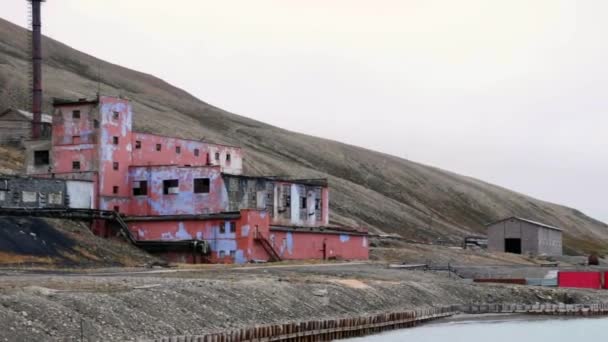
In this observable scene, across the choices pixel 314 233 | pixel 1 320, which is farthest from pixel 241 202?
pixel 1 320

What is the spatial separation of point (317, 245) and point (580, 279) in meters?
21.4

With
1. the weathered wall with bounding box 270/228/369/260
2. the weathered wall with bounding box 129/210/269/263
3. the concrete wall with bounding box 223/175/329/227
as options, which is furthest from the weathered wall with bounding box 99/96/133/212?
the weathered wall with bounding box 270/228/369/260

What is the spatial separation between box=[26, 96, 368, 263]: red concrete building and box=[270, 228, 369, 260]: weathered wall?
8 centimetres

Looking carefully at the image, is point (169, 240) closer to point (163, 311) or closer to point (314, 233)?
point (314, 233)

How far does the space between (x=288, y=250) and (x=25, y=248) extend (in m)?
23.6

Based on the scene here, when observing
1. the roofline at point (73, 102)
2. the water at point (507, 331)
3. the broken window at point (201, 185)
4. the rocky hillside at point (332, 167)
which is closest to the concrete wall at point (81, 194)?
the roofline at point (73, 102)

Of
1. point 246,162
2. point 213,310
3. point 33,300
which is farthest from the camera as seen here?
point 246,162

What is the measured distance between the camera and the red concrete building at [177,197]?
256 ft

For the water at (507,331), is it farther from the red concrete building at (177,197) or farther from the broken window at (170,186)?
the broken window at (170,186)

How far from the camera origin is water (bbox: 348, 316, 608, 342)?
167 feet

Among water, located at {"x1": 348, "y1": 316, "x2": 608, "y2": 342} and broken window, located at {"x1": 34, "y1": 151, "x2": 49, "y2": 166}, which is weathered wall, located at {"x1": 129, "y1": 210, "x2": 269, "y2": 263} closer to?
broken window, located at {"x1": 34, "y1": 151, "x2": 49, "y2": 166}

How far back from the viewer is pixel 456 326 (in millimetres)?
54969

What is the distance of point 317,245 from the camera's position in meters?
85.3

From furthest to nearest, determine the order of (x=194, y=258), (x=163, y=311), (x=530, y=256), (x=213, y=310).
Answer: (x=530, y=256), (x=194, y=258), (x=213, y=310), (x=163, y=311)
